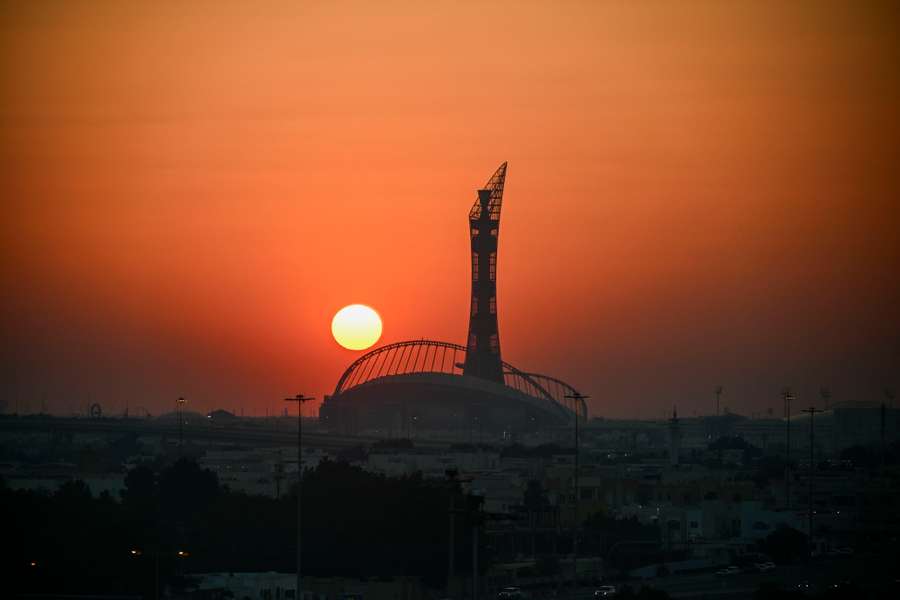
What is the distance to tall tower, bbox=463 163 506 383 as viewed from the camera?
136875mm

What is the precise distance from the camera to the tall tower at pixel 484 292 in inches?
5389

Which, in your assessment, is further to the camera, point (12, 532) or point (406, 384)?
point (406, 384)

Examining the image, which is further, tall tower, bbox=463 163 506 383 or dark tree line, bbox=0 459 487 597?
tall tower, bbox=463 163 506 383

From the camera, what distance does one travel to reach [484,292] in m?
137

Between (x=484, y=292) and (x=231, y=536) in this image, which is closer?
(x=231, y=536)

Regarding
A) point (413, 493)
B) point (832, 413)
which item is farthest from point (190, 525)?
point (832, 413)

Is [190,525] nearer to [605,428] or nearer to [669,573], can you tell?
[669,573]

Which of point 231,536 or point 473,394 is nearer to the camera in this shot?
point 231,536

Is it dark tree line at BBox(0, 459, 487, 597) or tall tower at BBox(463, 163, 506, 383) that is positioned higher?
tall tower at BBox(463, 163, 506, 383)

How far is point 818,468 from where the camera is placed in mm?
96188

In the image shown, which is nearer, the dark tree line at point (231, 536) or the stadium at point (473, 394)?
the dark tree line at point (231, 536)

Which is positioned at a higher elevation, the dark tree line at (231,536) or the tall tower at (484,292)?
the tall tower at (484,292)

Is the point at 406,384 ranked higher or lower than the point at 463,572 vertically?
higher

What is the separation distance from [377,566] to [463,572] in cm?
237
